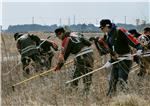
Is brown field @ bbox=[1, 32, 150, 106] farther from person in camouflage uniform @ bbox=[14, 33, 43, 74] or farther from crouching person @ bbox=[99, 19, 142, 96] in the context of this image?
person in camouflage uniform @ bbox=[14, 33, 43, 74]

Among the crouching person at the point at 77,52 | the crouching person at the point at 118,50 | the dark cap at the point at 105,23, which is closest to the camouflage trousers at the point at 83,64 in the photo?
the crouching person at the point at 77,52

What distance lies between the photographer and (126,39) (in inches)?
368

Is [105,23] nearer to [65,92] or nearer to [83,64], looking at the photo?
[83,64]

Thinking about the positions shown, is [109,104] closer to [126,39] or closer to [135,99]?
[135,99]

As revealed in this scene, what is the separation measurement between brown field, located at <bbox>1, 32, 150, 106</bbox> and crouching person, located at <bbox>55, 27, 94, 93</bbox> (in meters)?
0.23

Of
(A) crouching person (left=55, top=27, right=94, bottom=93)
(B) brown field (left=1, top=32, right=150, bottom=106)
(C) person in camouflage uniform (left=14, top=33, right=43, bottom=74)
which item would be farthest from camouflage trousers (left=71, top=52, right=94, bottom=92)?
(C) person in camouflage uniform (left=14, top=33, right=43, bottom=74)

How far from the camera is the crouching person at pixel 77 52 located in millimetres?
9898

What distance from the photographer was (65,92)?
9109mm

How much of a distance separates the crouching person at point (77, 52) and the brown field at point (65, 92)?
0.75 feet

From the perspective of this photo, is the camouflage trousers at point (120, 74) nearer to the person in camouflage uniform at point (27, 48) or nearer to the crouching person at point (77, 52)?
the crouching person at point (77, 52)

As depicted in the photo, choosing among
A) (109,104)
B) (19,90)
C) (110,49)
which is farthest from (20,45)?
(109,104)

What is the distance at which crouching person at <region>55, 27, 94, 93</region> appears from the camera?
9898 millimetres

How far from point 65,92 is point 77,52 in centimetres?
123

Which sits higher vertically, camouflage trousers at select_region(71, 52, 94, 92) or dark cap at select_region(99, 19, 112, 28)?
dark cap at select_region(99, 19, 112, 28)
